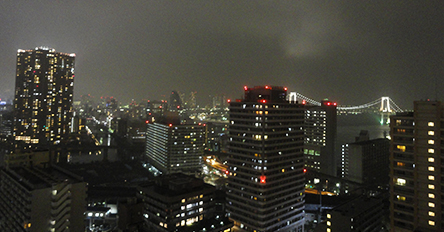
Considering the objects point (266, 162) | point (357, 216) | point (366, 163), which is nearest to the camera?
point (357, 216)

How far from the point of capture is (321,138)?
27.3m

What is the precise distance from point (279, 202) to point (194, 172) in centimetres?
1452

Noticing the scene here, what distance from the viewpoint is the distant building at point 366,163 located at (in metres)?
22.5

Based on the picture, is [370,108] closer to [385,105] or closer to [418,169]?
[385,105]

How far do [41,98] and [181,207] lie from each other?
121 ft

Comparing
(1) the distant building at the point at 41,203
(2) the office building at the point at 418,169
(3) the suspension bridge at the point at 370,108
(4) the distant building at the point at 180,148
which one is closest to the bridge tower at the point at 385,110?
(3) the suspension bridge at the point at 370,108

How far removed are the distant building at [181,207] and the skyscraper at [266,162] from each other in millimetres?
1210

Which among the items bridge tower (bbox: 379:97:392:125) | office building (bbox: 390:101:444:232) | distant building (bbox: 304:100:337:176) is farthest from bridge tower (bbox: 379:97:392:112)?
office building (bbox: 390:101:444:232)

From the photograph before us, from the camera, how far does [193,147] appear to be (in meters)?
27.5

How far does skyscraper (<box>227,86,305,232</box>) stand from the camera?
43.4 feet

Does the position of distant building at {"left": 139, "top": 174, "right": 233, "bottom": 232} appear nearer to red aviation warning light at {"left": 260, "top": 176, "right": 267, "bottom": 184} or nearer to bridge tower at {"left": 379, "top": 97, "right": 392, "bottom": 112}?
red aviation warning light at {"left": 260, "top": 176, "right": 267, "bottom": 184}

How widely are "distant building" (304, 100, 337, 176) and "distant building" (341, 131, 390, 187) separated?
6.71 feet

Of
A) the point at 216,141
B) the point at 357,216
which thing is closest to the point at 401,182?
the point at 357,216

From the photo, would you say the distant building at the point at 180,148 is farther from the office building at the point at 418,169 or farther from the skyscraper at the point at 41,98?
the skyscraper at the point at 41,98
